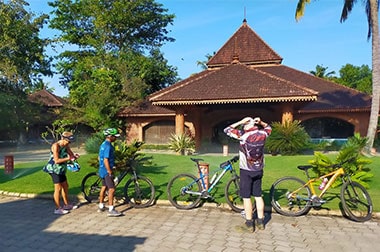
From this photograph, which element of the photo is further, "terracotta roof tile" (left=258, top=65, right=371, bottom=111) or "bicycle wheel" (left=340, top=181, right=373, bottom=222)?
"terracotta roof tile" (left=258, top=65, right=371, bottom=111)

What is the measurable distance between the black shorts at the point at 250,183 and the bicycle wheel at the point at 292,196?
0.91 metres

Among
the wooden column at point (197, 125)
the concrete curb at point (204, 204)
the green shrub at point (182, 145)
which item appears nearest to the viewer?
the concrete curb at point (204, 204)

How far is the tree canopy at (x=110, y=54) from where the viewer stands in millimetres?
26969

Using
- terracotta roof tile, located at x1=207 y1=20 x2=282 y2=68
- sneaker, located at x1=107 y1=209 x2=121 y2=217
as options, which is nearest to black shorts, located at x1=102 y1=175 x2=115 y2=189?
sneaker, located at x1=107 y1=209 x2=121 y2=217

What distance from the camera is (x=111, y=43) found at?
33.7 m

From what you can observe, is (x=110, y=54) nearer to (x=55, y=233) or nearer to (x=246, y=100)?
(x=246, y=100)

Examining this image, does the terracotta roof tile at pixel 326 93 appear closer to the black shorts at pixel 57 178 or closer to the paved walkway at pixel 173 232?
the paved walkway at pixel 173 232

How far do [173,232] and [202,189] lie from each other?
1.43 m

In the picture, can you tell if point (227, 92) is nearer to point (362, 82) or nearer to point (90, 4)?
point (90, 4)

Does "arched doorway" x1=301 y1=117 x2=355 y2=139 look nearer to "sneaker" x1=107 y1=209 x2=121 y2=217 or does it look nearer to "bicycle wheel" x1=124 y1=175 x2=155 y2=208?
"bicycle wheel" x1=124 y1=175 x2=155 y2=208

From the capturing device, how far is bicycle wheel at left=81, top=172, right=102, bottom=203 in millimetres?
7025

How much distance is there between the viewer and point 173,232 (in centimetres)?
503

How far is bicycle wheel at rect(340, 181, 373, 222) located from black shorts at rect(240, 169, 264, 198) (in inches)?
63.8

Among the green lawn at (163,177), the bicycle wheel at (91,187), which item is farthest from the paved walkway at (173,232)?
the green lawn at (163,177)
